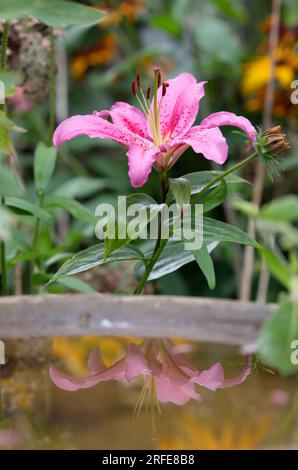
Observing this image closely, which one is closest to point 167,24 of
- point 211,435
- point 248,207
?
point 248,207

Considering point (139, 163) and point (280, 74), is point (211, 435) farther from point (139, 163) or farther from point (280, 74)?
point (280, 74)

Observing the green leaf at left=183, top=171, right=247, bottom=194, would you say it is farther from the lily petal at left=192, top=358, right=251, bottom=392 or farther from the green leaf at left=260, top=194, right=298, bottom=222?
the green leaf at left=260, top=194, right=298, bottom=222

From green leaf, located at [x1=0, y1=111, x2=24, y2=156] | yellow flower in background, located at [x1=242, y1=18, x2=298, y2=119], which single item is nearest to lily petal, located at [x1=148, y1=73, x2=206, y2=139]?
green leaf, located at [x1=0, y1=111, x2=24, y2=156]

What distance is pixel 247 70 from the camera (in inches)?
66.0

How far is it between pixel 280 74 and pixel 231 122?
1.15 metres

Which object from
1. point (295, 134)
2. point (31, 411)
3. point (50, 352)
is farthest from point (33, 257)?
point (295, 134)

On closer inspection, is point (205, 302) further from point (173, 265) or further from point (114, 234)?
point (114, 234)

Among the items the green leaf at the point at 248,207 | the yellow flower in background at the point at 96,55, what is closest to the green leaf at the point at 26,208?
the green leaf at the point at 248,207

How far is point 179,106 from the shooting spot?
1.70 feet

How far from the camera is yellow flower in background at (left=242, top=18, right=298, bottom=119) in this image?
62.6 inches

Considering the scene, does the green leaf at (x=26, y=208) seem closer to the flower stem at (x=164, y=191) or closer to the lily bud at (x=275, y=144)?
the flower stem at (x=164, y=191)

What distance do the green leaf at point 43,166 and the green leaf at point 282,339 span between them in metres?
0.31
